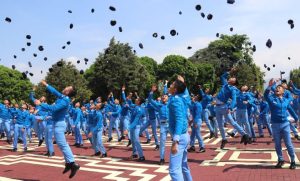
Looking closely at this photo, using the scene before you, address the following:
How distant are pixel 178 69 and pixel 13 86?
32819 millimetres

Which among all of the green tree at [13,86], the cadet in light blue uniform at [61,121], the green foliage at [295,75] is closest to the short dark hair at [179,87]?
the cadet in light blue uniform at [61,121]

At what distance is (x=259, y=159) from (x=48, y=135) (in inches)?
312

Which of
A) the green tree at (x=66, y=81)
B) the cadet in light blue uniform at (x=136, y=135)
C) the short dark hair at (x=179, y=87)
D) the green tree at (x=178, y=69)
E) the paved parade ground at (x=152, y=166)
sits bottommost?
the paved parade ground at (x=152, y=166)

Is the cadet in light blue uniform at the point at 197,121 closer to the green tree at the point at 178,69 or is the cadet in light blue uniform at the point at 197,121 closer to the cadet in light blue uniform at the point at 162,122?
the cadet in light blue uniform at the point at 162,122

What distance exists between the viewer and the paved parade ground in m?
8.93

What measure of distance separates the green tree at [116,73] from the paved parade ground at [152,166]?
1675 inches

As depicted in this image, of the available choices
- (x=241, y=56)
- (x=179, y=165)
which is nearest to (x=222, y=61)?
(x=241, y=56)

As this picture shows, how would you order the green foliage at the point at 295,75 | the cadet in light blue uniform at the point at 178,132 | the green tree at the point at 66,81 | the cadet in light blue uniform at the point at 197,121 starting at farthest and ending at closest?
1. the green foliage at the point at 295,75
2. the green tree at the point at 66,81
3. the cadet in light blue uniform at the point at 197,121
4. the cadet in light blue uniform at the point at 178,132

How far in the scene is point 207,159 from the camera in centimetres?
1132

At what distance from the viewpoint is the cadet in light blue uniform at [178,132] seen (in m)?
6.03

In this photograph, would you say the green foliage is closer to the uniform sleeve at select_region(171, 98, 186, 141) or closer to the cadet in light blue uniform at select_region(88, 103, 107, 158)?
the cadet in light blue uniform at select_region(88, 103, 107, 158)

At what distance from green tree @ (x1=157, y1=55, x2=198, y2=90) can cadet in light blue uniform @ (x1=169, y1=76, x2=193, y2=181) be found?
2552 inches

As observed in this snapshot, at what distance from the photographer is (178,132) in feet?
19.8

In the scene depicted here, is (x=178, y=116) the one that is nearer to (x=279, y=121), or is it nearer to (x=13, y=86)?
(x=279, y=121)
